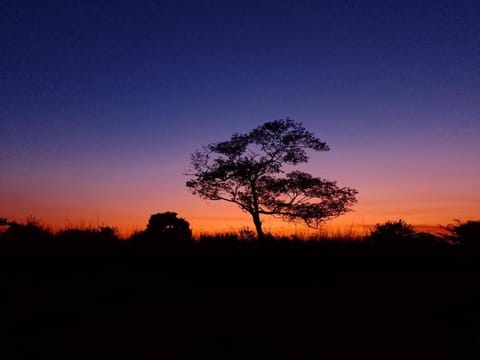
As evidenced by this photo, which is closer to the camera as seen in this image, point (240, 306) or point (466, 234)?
point (240, 306)

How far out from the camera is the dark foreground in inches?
218

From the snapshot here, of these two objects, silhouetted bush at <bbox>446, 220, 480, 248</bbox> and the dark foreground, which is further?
silhouetted bush at <bbox>446, 220, 480, 248</bbox>

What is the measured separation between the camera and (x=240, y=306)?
7.19 metres

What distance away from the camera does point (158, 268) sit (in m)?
9.84

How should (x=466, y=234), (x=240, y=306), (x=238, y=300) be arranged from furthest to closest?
(x=466, y=234) → (x=238, y=300) → (x=240, y=306)

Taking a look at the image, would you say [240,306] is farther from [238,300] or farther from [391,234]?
[391,234]

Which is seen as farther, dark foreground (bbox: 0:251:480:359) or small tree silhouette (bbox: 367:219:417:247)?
small tree silhouette (bbox: 367:219:417:247)

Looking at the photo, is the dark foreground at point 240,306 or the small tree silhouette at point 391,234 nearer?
the dark foreground at point 240,306

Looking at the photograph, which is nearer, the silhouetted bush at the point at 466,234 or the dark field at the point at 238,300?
the dark field at the point at 238,300

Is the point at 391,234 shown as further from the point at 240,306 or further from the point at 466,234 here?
the point at 240,306

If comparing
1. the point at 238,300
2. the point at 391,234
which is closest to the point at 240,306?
the point at 238,300

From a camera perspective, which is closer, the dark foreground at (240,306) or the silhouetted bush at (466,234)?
the dark foreground at (240,306)

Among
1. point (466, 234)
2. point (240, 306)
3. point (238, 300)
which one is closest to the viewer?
→ point (240, 306)

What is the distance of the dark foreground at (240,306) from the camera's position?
553 cm
